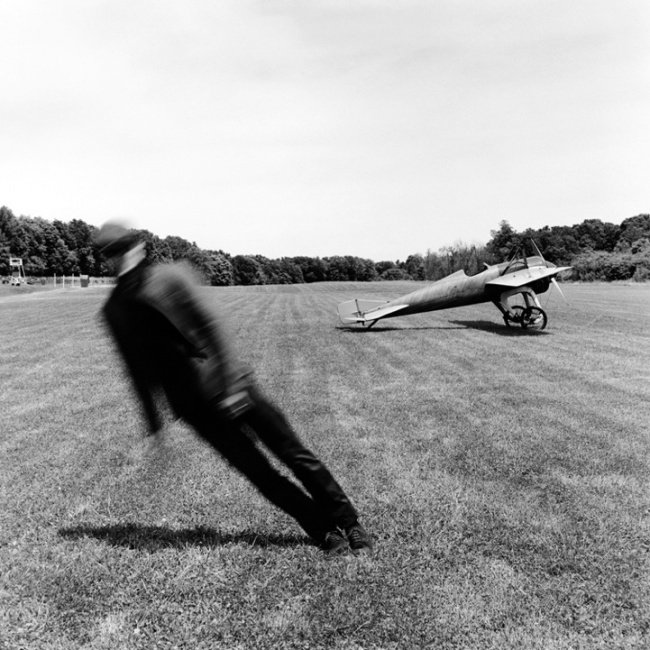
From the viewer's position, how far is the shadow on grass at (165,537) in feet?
12.7

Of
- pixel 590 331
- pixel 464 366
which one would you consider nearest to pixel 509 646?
pixel 464 366

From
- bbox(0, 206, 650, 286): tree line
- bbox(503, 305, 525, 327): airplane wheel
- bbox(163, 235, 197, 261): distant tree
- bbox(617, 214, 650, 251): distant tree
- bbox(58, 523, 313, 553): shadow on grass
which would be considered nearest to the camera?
bbox(58, 523, 313, 553): shadow on grass

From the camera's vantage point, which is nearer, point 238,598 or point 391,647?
point 391,647

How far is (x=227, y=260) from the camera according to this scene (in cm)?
13150

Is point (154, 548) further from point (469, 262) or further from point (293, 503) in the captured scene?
point (469, 262)

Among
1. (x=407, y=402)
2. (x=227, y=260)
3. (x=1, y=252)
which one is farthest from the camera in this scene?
(x=227, y=260)

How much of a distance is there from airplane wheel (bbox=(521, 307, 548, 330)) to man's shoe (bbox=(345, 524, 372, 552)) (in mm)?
14562

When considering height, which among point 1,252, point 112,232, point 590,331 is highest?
point 1,252

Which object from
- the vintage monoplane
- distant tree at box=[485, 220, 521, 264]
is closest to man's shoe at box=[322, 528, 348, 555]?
the vintage monoplane

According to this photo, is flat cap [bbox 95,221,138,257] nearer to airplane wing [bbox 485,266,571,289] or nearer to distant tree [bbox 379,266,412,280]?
airplane wing [bbox 485,266,571,289]

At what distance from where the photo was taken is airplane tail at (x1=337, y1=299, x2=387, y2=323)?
18.2 metres

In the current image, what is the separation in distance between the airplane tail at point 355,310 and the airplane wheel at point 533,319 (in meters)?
4.97

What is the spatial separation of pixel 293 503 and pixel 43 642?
1.66 meters

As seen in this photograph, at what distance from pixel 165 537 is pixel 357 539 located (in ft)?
5.10
